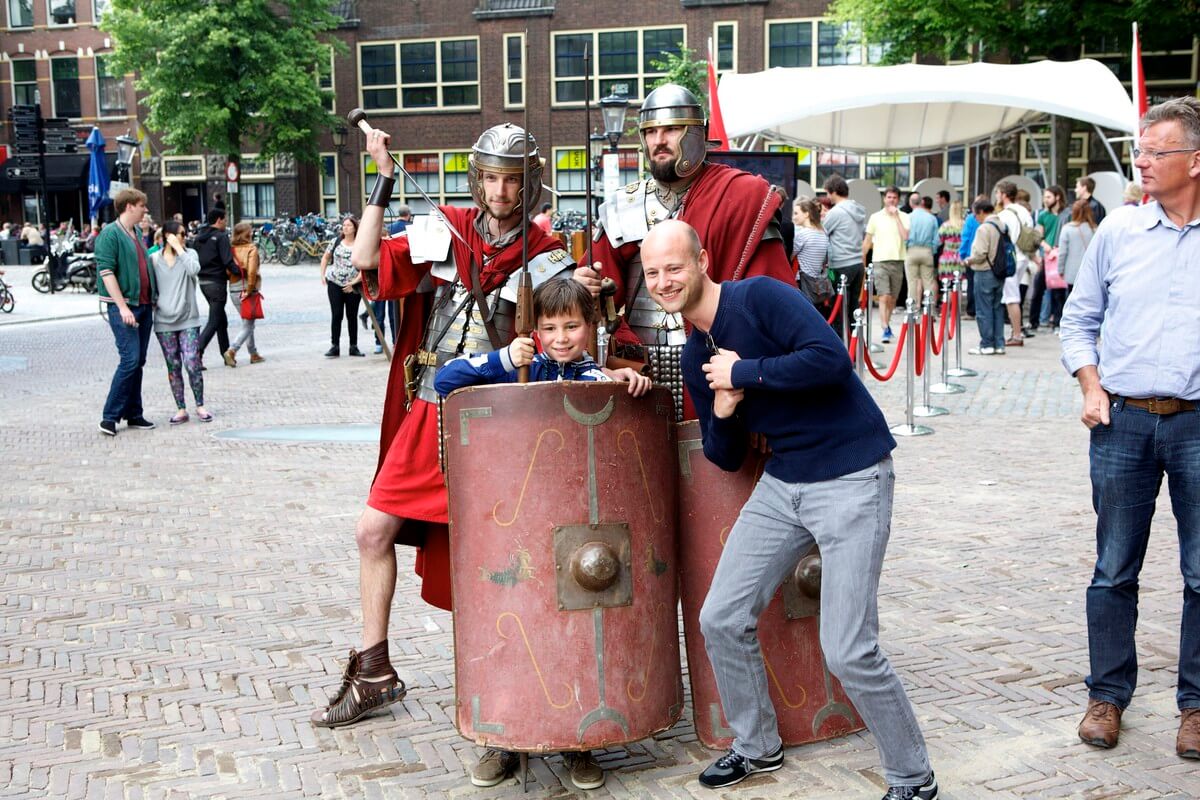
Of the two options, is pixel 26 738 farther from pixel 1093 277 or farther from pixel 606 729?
pixel 1093 277

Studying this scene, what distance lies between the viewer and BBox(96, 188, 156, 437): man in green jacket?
968 centimetres

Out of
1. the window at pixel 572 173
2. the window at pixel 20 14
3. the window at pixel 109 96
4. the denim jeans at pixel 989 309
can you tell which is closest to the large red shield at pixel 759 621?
the denim jeans at pixel 989 309

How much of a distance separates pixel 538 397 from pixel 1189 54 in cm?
3803

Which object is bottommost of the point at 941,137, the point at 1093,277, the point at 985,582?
the point at 985,582

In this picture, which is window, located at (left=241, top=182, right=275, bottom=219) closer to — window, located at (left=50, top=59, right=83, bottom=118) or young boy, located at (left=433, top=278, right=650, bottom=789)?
window, located at (left=50, top=59, right=83, bottom=118)

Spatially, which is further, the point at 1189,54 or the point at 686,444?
the point at 1189,54

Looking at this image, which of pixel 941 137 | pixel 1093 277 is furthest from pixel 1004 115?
pixel 1093 277

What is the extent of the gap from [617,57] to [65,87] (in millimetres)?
21259

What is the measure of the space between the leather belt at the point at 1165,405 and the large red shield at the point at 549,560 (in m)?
1.50

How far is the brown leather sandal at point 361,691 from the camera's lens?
13.4ft

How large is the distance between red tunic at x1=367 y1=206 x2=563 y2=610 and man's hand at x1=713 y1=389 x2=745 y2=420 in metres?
0.93

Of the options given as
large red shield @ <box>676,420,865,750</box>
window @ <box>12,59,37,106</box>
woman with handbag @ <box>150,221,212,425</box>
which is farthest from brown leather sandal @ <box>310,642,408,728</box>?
window @ <box>12,59,37,106</box>

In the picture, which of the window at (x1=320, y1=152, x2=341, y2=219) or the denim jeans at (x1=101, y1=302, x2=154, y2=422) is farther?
the window at (x1=320, y1=152, x2=341, y2=219)

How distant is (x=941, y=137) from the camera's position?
2094 cm
